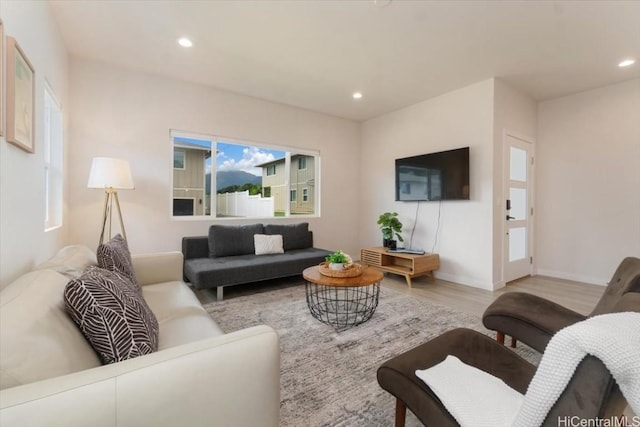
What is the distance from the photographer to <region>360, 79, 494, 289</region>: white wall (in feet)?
11.9

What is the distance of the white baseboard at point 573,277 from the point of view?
12.4 feet

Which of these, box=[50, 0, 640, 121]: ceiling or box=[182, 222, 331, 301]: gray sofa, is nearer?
box=[50, 0, 640, 121]: ceiling

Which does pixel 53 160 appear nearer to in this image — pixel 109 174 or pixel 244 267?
pixel 109 174

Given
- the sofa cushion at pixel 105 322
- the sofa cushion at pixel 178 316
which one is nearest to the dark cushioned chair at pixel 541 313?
the sofa cushion at pixel 178 316

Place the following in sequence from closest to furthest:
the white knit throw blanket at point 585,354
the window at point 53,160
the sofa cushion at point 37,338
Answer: the white knit throw blanket at point 585,354, the sofa cushion at point 37,338, the window at point 53,160

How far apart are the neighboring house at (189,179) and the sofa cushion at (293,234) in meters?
1.00

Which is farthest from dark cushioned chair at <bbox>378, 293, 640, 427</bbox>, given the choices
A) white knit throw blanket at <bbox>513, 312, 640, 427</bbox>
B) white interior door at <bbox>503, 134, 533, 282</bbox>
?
white interior door at <bbox>503, 134, 533, 282</bbox>

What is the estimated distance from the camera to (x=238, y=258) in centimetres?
357

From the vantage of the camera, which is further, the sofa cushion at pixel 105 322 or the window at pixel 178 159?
the window at pixel 178 159

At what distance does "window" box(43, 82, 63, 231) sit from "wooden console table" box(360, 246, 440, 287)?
3787 millimetres

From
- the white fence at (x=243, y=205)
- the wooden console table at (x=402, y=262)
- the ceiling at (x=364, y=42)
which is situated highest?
the ceiling at (x=364, y=42)

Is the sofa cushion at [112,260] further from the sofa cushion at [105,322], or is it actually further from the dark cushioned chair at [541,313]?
the dark cushioned chair at [541,313]

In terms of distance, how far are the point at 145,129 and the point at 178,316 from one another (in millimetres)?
2874

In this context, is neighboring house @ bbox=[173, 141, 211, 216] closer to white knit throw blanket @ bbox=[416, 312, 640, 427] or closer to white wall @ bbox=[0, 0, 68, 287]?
white wall @ bbox=[0, 0, 68, 287]
